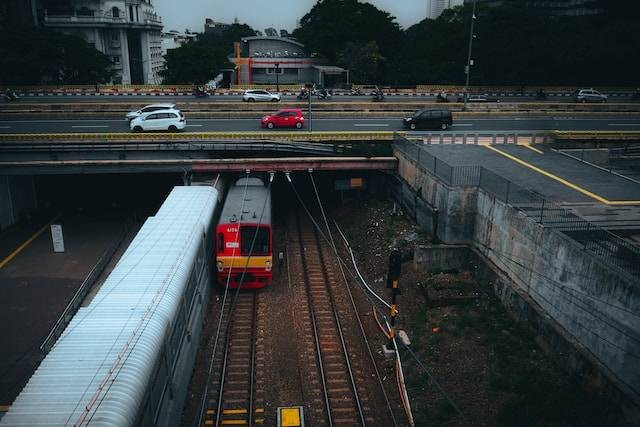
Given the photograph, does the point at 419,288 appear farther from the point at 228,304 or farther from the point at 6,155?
the point at 6,155

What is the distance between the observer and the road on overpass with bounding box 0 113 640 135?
31.9 metres

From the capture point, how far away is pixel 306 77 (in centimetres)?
7394

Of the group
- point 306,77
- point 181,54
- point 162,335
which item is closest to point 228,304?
point 162,335

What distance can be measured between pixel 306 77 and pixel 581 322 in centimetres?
6560

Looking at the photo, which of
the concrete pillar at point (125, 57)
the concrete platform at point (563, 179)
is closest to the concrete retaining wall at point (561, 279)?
the concrete platform at point (563, 179)

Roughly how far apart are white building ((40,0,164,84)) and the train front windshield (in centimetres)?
5771

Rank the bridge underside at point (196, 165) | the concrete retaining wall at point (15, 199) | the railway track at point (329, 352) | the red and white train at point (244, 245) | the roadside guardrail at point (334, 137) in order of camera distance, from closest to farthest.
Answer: the railway track at point (329, 352), the red and white train at point (244, 245), the bridge underside at point (196, 165), the concrete retaining wall at point (15, 199), the roadside guardrail at point (334, 137)

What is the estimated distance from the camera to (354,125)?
33688 millimetres

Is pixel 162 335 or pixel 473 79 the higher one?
pixel 473 79

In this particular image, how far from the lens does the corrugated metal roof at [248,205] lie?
61.3 ft

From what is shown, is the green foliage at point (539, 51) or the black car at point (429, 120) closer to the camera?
the black car at point (429, 120)

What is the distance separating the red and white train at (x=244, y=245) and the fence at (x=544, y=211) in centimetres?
764

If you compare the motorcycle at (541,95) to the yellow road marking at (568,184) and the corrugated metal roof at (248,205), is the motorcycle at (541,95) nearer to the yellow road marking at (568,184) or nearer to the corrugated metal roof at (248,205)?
the yellow road marking at (568,184)

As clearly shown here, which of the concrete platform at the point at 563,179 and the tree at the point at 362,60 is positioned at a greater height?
the tree at the point at 362,60
